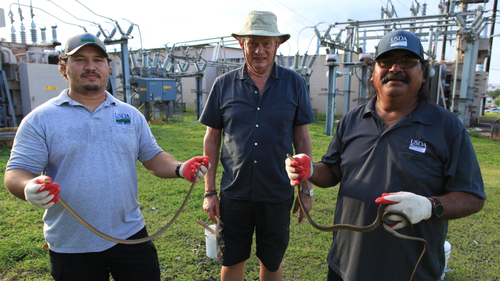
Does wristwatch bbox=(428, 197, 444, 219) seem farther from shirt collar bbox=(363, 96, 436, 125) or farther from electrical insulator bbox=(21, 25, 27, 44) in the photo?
electrical insulator bbox=(21, 25, 27, 44)

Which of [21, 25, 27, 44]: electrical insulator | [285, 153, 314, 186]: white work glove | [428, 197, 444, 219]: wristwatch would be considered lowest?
[428, 197, 444, 219]: wristwatch

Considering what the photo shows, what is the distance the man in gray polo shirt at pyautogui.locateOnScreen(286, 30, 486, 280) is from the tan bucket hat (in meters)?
0.88

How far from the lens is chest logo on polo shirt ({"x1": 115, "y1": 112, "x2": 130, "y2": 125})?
6.73ft

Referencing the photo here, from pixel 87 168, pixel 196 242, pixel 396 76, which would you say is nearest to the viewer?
pixel 396 76

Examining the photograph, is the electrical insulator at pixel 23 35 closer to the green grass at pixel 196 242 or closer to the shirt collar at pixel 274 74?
the green grass at pixel 196 242

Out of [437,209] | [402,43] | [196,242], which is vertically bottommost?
[196,242]

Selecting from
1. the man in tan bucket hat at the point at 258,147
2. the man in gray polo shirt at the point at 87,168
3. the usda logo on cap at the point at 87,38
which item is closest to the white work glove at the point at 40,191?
the man in gray polo shirt at the point at 87,168

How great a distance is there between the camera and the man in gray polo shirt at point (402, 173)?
1560 millimetres

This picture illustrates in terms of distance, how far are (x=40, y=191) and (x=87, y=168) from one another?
0.34 meters

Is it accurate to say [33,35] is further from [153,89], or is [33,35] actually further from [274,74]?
[274,74]

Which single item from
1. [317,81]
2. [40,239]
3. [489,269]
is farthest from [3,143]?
[317,81]

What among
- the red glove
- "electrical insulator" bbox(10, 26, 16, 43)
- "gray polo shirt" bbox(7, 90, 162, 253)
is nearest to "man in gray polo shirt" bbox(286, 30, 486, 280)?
the red glove

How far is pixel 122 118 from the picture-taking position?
2.07 meters

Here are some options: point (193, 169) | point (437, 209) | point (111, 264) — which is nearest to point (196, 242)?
point (111, 264)
